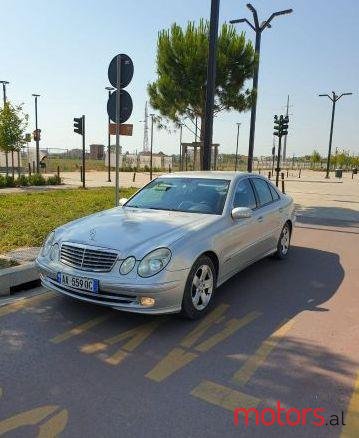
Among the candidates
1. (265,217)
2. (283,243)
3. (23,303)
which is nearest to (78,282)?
(23,303)

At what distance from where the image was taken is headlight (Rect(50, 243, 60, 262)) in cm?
450

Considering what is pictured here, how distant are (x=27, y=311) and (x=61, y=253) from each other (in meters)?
0.78

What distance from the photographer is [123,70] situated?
7.36 meters

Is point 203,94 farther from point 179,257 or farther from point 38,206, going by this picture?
point 179,257

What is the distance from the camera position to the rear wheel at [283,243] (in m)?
7.08

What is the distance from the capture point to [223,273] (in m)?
4.98

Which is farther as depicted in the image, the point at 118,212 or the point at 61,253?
the point at 118,212

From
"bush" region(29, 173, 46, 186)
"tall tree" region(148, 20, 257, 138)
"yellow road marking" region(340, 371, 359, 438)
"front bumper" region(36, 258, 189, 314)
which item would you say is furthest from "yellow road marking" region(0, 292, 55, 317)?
"bush" region(29, 173, 46, 186)

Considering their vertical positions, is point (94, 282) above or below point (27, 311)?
above

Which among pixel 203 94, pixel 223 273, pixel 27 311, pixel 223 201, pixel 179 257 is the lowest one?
pixel 27 311

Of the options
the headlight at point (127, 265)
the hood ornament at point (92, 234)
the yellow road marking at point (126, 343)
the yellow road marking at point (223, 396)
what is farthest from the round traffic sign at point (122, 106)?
the yellow road marking at point (223, 396)

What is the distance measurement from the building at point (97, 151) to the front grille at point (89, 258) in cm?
6972

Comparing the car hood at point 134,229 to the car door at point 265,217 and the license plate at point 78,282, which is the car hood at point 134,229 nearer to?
the license plate at point 78,282

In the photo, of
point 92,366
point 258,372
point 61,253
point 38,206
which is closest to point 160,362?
point 92,366
